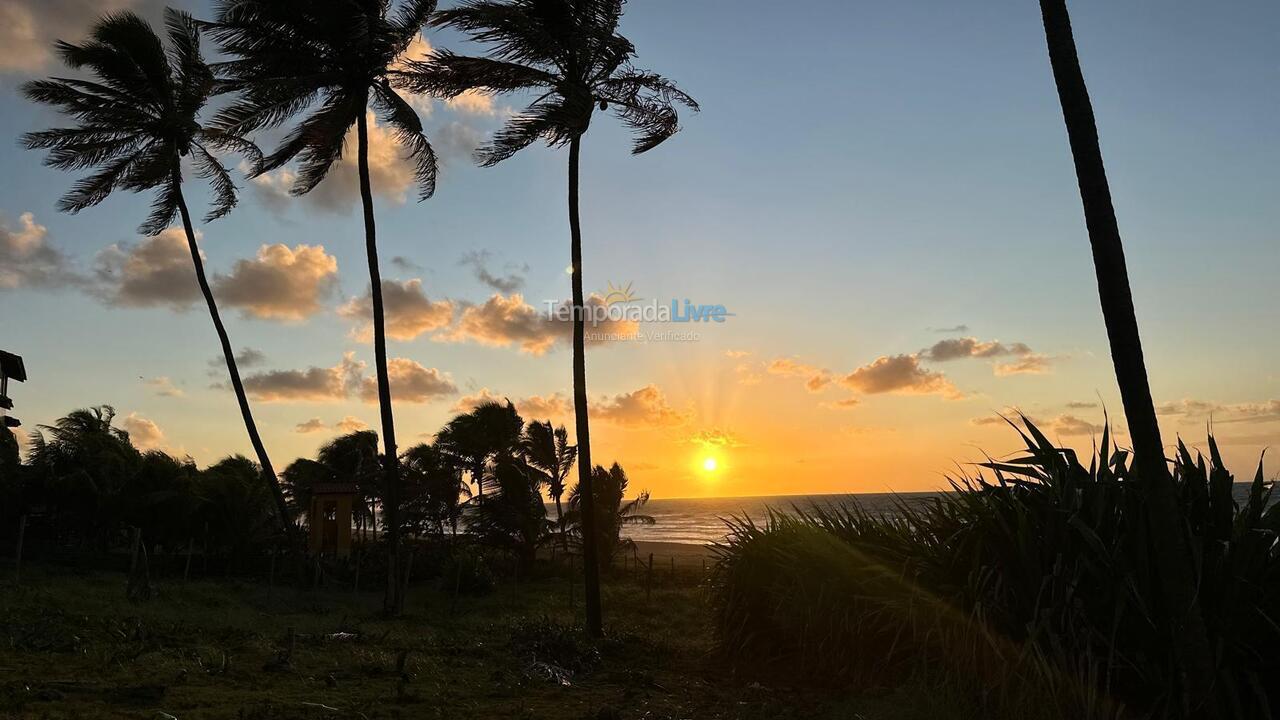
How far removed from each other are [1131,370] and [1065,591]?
210 centimetres

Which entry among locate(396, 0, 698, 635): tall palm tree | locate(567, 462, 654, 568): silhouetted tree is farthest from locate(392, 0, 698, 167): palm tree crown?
locate(567, 462, 654, 568): silhouetted tree

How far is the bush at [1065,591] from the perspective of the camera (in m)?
6.84

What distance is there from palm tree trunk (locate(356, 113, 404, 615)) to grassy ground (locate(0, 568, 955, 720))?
91.4 inches

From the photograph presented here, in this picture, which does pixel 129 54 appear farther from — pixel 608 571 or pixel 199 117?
pixel 608 571

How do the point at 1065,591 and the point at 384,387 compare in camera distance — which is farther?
the point at 384,387

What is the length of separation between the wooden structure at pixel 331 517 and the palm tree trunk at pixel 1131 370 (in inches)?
1218

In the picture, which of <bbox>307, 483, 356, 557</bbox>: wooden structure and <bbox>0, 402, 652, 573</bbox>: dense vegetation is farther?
<bbox>307, 483, 356, 557</bbox>: wooden structure

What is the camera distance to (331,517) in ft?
110

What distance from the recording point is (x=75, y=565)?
2755cm

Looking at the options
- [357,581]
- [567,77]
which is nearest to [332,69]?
[567,77]

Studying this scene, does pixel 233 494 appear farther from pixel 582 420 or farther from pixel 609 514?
pixel 582 420

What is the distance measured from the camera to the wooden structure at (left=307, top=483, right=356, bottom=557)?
107ft

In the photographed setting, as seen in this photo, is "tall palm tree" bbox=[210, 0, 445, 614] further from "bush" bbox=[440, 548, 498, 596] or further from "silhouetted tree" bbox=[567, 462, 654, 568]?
"silhouetted tree" bbox=[567, 462, 654, 568]

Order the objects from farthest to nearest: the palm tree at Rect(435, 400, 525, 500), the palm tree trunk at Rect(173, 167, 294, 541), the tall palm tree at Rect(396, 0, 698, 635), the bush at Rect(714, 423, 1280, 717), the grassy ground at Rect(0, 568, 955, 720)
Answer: the palm tree at Rect(435, 400, 525, 500) → the palm tree trunk at Rect(173, 167, 294, 541) → the tall palm tree at Rect(396, 0, 698, 635) → the grassy ground at Rect(0, 568, 955, 720) → the bush at Rect(714, 423, 1280, 717)
